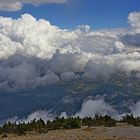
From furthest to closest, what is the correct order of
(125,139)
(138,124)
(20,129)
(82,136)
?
(138,124) < (20,129) < (82,136) < (125,139)

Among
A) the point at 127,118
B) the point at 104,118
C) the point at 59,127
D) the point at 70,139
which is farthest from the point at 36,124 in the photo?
the point at 70,139

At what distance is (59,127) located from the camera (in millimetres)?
112000

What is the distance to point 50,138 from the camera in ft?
284

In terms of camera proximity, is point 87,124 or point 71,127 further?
point 87,124

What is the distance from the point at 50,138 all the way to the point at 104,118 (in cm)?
4244

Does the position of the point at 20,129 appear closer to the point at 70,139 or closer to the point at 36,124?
the point at 36,124

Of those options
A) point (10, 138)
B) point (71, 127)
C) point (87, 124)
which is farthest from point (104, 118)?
point (10, 138)

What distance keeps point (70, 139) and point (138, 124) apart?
128ft

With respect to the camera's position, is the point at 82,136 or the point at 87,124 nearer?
the point at 82,136

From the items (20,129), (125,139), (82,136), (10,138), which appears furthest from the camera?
(20,129)

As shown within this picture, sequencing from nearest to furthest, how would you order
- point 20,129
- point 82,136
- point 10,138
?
point 82,136, point 10,138, point 20,129

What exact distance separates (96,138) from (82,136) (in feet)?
15.3

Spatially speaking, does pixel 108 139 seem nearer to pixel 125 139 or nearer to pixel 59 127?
pixel 125 139

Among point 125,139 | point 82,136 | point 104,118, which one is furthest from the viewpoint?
point 104,118
